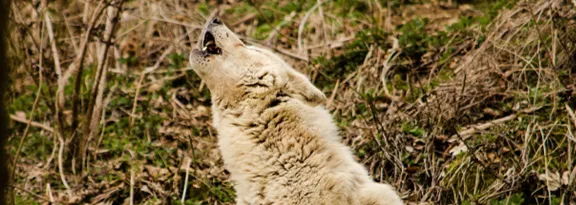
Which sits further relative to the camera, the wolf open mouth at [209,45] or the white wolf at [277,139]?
the wolf open mouth at [209,45]

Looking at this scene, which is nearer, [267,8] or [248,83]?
[248,83]

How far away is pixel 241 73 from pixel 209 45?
1.39ft

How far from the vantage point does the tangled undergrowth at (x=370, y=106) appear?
6.22 meters

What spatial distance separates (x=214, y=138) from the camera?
7668 millimetres

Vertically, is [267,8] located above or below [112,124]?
above

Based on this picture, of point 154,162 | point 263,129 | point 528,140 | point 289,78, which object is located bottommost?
point 154,162

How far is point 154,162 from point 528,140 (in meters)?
3.63

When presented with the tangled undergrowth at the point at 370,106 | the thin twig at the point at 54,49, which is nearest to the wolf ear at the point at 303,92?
the tangled undergrowth at the point at 370,106

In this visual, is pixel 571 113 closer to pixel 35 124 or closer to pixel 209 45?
pixel 209 45

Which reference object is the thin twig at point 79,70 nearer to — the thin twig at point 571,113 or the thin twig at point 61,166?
the thin twig at point 61,166

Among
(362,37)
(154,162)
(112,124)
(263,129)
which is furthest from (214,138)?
(263,129)

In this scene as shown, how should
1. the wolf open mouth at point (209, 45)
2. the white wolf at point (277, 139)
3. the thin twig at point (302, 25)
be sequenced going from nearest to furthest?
the white wolf at point (277, 139)
the wolf open mouth at point (209, 45)
the thin twig at point (302, 25)

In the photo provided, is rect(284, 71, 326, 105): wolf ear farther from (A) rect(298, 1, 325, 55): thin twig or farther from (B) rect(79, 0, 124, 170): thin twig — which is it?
(A) rect(298, 1, 325, 55): thin twig

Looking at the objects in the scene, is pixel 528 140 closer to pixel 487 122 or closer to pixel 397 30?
pixel 487 122
